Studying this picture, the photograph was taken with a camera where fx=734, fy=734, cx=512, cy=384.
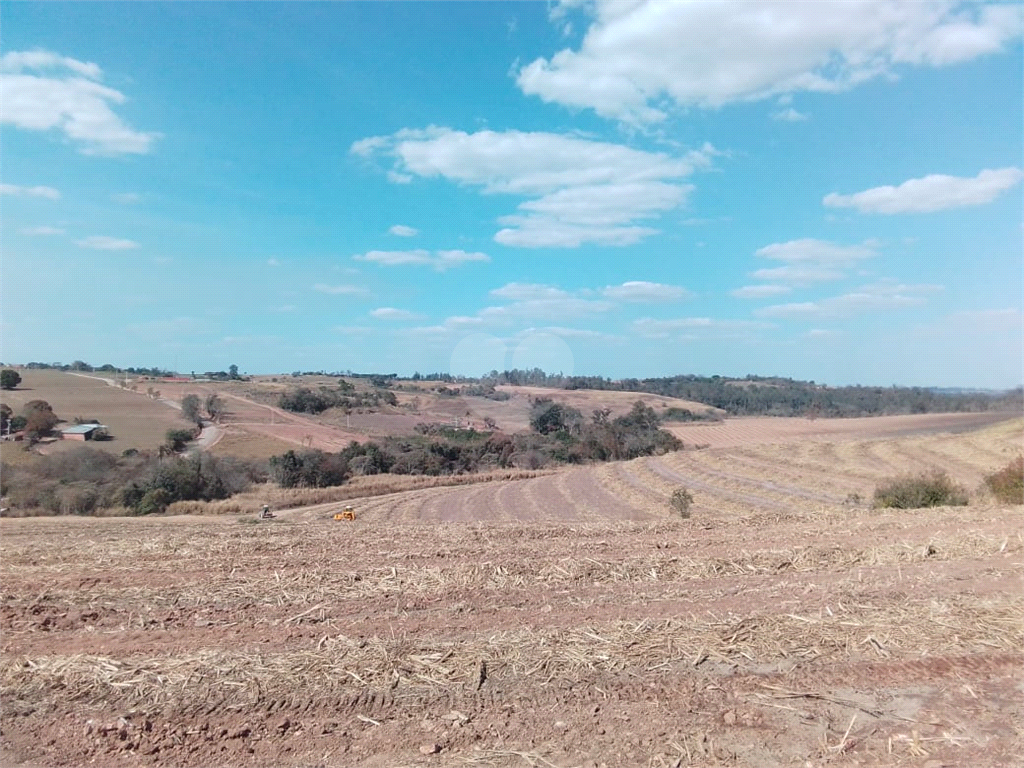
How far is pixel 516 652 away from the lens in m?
5.12

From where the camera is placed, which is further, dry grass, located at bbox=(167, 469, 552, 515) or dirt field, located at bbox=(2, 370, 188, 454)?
dirt field, located at bbox=(2, 370, 188, 454)

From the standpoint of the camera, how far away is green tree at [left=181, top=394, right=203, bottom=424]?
2189 inches

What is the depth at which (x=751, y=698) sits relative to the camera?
14.8 ft

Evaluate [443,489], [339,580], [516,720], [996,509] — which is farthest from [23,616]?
[443,489]

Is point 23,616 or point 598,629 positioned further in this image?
point 23,616

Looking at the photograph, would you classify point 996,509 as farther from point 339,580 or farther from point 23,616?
point 23,616

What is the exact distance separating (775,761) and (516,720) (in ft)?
4.63

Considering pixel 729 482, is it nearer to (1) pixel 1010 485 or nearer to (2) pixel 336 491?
(1) pixel 1010 485

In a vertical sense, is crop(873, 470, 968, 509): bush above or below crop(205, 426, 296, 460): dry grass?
above

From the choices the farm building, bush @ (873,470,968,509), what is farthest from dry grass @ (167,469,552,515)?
bush @ (873,470,968,509)

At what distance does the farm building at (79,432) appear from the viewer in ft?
137

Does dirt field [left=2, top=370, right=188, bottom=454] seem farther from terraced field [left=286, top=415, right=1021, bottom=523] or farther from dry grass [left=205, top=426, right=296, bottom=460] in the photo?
terraced field [left=286, top=415, right=1021, bottom=523]

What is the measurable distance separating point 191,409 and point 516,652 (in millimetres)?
57517

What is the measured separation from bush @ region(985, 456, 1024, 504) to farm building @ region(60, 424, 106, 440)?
43.6m
